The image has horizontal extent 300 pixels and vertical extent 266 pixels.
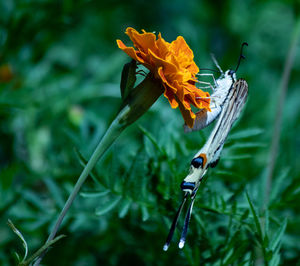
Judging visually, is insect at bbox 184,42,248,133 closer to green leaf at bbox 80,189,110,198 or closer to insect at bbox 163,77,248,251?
insect at bbox 163,77,248,251

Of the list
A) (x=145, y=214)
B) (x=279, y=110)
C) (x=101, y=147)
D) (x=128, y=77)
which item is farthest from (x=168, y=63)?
(x=279, y=110)

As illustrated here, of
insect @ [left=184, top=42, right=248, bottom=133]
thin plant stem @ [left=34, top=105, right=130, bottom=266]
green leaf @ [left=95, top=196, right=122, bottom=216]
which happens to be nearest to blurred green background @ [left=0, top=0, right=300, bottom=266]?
green leaf @ [left=95, top=196, right=122, bottom=216]

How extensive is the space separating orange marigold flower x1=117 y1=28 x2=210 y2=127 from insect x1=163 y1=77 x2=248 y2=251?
93 mm

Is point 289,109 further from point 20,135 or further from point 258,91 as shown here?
point 20,135

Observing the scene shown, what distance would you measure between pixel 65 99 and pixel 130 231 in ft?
3.07

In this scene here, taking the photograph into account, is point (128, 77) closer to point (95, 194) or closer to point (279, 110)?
point (95, 194)

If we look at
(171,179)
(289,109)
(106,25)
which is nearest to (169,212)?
(171,179)

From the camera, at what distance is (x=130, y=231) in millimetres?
1481

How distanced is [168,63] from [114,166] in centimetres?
44

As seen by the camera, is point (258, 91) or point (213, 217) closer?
point (213, 217)

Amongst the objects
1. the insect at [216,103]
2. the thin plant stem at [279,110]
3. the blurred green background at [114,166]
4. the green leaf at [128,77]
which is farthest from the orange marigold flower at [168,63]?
the thin plant stem at [279,110]

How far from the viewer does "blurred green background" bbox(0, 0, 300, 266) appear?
1211mm

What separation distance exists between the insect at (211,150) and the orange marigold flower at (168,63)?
0.09m

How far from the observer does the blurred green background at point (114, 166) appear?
121 cm
